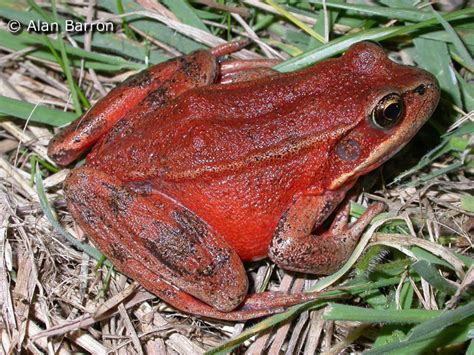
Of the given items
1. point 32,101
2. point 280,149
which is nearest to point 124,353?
point 280,149

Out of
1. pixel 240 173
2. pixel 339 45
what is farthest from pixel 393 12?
pixel 240 173

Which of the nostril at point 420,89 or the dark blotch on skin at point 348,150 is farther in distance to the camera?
the dark blotch on skin at point 348,150

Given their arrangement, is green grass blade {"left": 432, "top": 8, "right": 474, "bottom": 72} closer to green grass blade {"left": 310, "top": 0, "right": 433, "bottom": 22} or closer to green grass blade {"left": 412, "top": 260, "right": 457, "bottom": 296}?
green grass blade {"left": 310, "top": 0, "right": 433, "bottom": 22}

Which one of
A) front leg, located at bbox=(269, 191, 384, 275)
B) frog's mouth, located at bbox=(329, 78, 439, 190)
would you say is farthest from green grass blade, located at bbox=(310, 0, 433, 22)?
front leg, located at bbox=(269, 191, 384, 275)

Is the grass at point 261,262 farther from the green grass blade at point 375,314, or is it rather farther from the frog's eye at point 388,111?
the frog's eye at point 388,111

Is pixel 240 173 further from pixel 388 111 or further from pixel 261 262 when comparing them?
pixel 388 111

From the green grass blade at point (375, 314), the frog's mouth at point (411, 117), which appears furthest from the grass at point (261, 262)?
the frog's mouth at point (411, 117)

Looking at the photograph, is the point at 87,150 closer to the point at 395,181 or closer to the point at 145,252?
the point at 145,252
